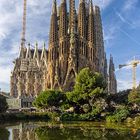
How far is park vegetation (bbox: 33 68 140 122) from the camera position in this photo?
86500 mm

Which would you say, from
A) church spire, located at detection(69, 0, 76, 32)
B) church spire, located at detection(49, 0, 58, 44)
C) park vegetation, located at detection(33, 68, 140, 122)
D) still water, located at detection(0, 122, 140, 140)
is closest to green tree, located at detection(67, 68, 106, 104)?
park vegetation, located at detection(33, 68, 140, 122)

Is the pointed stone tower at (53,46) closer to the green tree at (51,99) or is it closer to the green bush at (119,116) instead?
the green tree at (51,99)

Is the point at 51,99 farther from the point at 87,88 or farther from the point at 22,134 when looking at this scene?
the point at 22,134

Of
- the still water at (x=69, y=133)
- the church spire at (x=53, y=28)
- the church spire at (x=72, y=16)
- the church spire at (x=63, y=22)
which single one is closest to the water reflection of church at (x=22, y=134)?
the still water at (x=69, y=133)

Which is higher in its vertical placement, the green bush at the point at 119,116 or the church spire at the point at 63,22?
the church spire at the point at 63,22

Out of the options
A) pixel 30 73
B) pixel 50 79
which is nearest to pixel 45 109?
pixel 50 79

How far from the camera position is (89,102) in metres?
93.8

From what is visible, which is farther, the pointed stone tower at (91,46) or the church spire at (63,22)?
→ the pointed stone tower at (91,46)

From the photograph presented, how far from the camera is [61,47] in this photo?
6048 inches

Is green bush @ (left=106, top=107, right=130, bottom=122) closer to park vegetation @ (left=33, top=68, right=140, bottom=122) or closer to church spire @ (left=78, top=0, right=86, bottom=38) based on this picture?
park vegetation @ (left=33, top=68, right=140, bottom=122)

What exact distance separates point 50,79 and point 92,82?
190 ft

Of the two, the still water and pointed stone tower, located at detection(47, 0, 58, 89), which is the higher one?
pointed stone tower, located at detection(47, 0, 58, 89)

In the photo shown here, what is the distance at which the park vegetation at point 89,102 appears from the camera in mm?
86500

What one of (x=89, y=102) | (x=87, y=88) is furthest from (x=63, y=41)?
(x=89, y=102)
